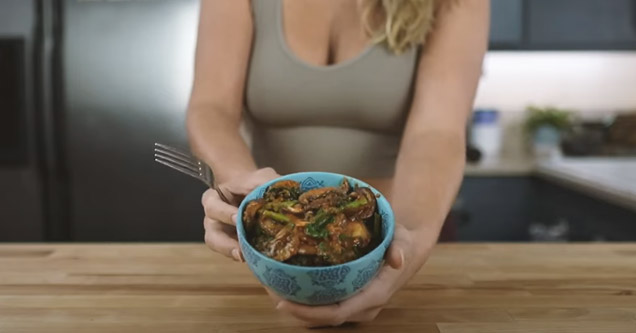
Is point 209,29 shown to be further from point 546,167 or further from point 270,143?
point 546,167

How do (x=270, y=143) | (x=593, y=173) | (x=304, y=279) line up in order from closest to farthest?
(x=304, y=279), (x=270, y=143), (x=593, y=173)

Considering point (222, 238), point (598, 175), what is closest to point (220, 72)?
point (222, 238)

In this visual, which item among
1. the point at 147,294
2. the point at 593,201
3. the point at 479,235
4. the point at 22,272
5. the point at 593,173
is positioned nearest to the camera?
the point at 147,294

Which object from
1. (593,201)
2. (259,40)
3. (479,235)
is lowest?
(479,235)

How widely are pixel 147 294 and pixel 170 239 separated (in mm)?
1586

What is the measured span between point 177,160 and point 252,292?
0.77ft

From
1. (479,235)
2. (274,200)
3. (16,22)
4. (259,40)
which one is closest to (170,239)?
(16,22)

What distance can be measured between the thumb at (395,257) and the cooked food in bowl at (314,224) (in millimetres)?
19

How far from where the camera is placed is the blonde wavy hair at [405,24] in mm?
1015

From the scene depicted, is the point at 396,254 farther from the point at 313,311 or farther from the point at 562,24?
the point at 562,24

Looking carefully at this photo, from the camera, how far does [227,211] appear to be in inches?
25.8

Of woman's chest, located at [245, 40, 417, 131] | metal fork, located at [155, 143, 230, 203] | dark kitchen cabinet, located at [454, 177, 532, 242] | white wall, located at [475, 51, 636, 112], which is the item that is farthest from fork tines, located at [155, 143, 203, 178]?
white wall, located at [475, 51, 636, 112]

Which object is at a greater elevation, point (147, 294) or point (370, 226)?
point (370, 226)

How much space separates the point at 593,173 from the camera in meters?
2.33
